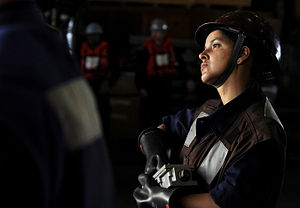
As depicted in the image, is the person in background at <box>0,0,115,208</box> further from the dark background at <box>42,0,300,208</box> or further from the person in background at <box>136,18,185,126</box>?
the person in background at <box>136,18,185,126</box>

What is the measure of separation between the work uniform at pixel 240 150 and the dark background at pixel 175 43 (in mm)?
4695

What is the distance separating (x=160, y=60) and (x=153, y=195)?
533 centimetres

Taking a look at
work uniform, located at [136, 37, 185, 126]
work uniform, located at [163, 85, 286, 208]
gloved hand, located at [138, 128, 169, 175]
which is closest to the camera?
work uniform, located at [163, 85, 286, 208]

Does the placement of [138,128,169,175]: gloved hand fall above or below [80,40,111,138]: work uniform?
above

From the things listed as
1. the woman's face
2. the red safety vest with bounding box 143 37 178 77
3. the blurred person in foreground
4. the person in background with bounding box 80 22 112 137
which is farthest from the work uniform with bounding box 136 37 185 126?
the woman's face

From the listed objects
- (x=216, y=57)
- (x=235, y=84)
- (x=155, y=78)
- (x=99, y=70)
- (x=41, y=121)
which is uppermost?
(x=41, y=121)

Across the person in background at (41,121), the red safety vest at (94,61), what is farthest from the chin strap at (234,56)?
the red safety vest at (94,61)

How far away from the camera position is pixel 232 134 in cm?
198

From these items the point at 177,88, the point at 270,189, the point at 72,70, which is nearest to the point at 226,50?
the point at 270,189

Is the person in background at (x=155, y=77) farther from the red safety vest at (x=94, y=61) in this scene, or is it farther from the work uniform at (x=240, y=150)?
the work uniform at (x=240, y=150)

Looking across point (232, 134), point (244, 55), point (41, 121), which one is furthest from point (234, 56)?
point (41, 121)

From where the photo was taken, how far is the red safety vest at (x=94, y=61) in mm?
7293

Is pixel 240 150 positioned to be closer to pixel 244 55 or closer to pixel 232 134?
pixel 232 134

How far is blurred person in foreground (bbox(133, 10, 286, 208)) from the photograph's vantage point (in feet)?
6.00
